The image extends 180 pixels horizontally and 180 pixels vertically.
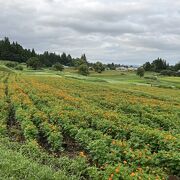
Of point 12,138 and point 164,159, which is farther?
point 12,138

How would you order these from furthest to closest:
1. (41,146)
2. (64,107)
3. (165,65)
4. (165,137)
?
1. (165,65)
2. (64,107)
3. (41,146)
4. (165,137)

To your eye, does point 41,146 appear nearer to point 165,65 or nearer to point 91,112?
point 91,112

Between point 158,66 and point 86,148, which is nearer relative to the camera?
point 86,148

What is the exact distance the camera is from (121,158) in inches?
356

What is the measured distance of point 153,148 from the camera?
10.7 m

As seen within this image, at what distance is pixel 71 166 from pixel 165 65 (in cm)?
14119

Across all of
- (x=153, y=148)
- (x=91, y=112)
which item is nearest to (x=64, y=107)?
(x=91, y=112)

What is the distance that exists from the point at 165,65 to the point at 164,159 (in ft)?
463

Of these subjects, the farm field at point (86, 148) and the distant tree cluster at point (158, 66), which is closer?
the farm field at point (86, 148)

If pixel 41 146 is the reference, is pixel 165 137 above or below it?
above

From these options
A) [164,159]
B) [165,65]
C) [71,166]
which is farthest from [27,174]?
[165,65]

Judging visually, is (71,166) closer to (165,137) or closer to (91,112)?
(165,137)

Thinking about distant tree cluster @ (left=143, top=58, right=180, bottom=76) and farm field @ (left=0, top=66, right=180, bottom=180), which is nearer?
farm field @ (left=0, top=66, right=180, bottom=180)

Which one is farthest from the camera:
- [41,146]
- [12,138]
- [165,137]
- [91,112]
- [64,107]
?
[64,107]
